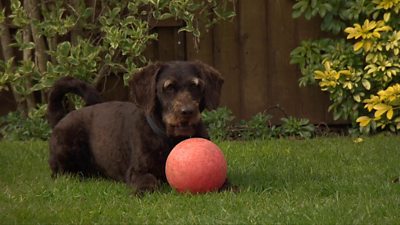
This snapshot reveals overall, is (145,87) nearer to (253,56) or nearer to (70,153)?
(70,153)

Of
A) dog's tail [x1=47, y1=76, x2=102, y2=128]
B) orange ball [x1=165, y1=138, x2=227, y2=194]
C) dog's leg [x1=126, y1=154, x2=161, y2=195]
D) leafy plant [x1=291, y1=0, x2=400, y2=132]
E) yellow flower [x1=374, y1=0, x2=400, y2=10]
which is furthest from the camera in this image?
leafy plant [x1=291, y1=0, x2=400, y2=132]

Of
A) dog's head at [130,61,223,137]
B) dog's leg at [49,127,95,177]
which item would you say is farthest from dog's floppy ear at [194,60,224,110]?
dog's leg at [49,127,95,177]

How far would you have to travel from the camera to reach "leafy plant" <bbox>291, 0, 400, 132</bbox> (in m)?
7.89

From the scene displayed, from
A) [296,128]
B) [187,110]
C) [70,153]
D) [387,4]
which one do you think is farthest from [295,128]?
[187,110]

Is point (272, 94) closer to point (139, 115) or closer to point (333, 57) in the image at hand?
point (333, 57)

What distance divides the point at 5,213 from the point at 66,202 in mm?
577

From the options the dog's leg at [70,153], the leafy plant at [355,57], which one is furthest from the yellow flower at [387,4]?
the dog's leg at [70,153]

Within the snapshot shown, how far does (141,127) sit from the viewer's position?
562 cm

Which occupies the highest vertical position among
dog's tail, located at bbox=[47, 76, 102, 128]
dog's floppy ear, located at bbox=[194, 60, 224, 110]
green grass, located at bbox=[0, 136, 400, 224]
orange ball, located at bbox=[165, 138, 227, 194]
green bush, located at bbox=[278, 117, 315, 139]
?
dog's floppy ear, located at bbox=[194, 60, 224, 110]

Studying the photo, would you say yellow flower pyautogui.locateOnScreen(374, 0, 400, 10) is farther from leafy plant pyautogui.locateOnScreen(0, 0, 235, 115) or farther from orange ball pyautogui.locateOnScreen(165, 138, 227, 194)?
orange ball pyautogui.locateOnScreen(165, 138, 227, 194)

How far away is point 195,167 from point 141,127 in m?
0.73

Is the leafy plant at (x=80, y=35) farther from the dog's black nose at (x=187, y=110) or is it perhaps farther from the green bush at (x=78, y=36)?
the dog's black nose at (x=187, y=110)

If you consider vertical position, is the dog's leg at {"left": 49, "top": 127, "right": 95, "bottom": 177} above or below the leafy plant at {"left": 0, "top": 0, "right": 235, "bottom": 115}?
below

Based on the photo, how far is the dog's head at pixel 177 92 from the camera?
520 cm
